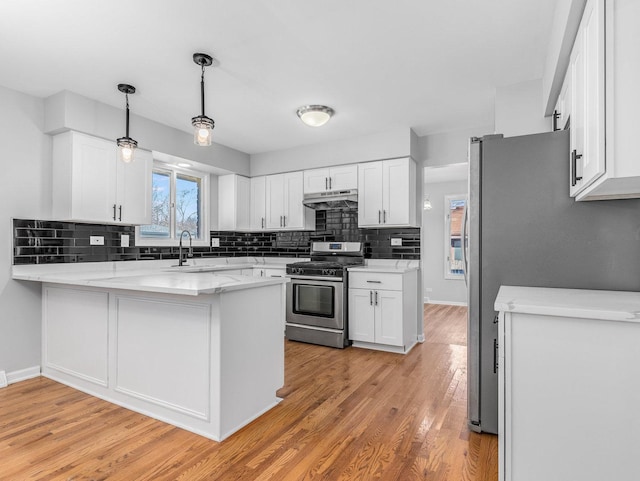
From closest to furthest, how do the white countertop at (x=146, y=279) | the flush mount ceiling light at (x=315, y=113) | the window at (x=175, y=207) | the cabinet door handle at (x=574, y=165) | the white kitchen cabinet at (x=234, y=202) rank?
the cabinet door handle at (x=574, y=165)
the white countertop at (x=146, y=279)
the flush mount ceiling light at (x=315, y=113)
the window at (x=175, y=207)
the white kitchen cabinet at (x=234, y=202)

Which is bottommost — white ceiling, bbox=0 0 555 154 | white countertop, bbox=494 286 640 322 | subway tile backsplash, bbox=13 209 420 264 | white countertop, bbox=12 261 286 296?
white countertop, bbox=12 261 286 296

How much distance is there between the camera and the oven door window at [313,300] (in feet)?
13.8

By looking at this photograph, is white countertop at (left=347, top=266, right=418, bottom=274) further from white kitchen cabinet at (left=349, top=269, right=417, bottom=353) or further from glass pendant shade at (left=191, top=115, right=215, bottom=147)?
glass pendant shade at (left=191, top=115, right=215, bottom=147)

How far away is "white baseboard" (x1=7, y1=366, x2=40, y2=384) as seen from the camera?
119 inches

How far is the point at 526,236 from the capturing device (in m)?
2.07

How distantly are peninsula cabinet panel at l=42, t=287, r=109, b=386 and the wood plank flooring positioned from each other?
0.18 metres

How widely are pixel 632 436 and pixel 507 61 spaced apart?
8.06 feet

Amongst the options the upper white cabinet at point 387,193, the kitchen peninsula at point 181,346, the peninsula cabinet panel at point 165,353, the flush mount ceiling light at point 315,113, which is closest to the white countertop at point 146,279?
the kitchen peninsula at point 181,346

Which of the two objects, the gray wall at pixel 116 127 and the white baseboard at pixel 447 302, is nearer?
the gray wall at pixel 116 127

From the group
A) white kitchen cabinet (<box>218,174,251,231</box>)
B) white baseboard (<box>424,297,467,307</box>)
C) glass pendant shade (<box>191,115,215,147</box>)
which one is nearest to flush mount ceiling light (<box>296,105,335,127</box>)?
glass pendant shade (<box>191,115,215,147</box>)

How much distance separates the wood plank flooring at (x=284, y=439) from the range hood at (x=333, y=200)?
7.22 feet

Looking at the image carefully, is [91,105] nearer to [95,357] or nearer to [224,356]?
[95,357]

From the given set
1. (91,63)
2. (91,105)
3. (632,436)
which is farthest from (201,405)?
(91,105)

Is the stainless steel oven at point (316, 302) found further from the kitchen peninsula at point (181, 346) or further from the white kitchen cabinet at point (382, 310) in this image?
the kitchen peninsula at point (181, 346)
